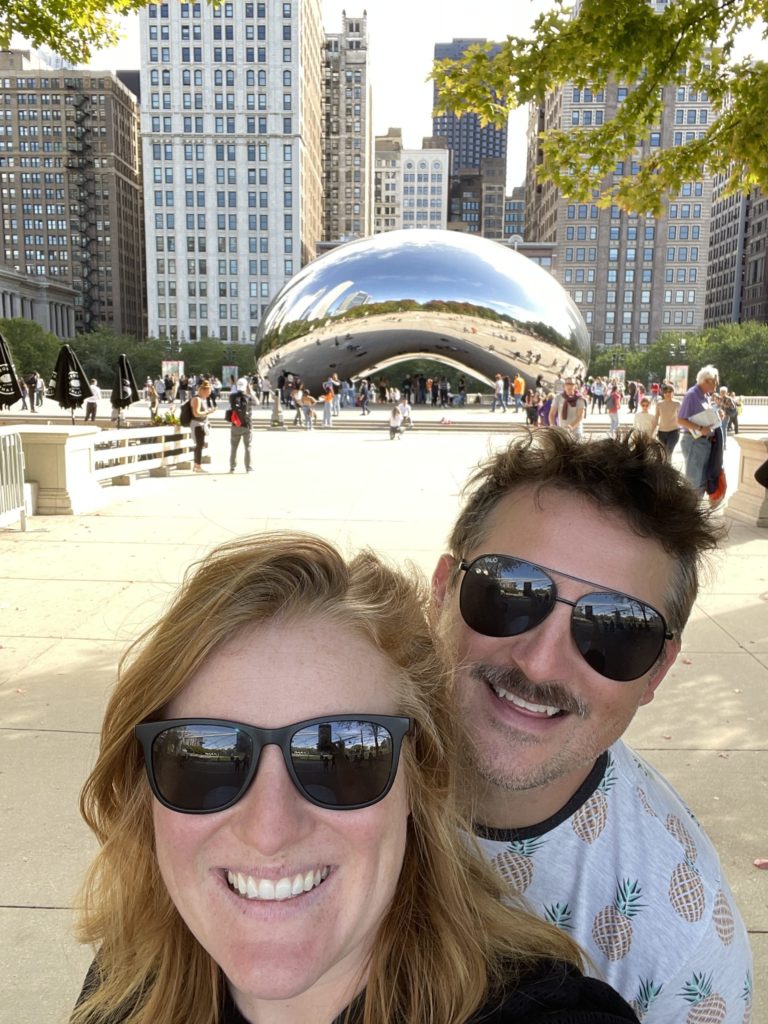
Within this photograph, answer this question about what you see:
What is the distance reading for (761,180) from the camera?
717cm

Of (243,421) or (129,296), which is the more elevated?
(129,296)

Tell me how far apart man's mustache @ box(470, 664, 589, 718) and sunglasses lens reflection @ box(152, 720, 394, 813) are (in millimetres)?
444

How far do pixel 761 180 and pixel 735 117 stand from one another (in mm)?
622

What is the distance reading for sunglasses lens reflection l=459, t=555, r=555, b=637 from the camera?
1542mm

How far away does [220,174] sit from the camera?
115 metres

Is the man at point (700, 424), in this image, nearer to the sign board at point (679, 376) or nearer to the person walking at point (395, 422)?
the person walking at point (395, 422)

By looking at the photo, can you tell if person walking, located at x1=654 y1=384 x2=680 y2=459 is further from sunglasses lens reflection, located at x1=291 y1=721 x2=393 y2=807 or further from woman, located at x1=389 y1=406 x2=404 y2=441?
woman, located at x1=389 y1=406 x2=404 y2=441

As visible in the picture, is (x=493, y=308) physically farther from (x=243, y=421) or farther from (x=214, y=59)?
(x=214, y=59)

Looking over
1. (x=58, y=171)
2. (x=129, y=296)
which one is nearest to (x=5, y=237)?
(x=58, y=171)

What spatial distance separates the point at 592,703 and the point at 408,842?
486 mm

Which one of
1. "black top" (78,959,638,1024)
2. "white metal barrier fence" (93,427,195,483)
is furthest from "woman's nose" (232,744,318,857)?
"white metal barrier fence" (93,427,195,483)

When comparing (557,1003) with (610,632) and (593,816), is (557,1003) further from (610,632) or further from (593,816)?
(610,632)

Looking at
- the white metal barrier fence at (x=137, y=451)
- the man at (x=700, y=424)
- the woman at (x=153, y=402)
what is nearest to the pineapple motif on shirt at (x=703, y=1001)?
the man at (x=700, y=424)

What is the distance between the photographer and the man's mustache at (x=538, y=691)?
58.9 inches
